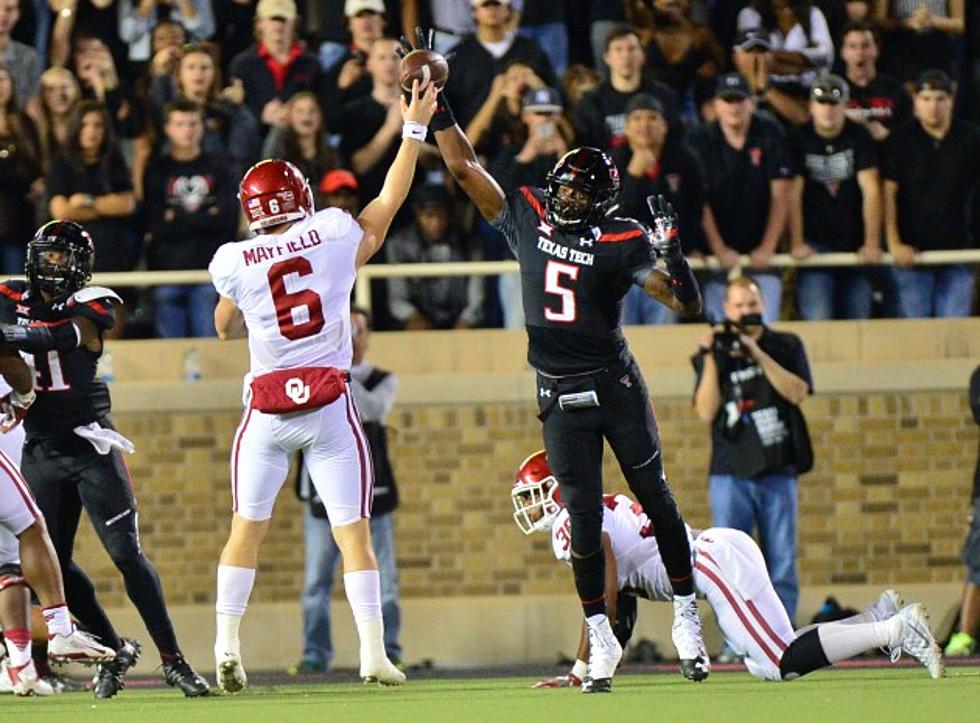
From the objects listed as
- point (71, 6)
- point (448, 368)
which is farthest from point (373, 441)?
point (71, 6)

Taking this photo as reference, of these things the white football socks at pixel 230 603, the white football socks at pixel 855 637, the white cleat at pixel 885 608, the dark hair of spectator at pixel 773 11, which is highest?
the dark hair of spectator at pixel 773 11

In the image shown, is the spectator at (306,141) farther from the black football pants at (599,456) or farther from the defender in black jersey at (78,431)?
the black football pants at (599,456)

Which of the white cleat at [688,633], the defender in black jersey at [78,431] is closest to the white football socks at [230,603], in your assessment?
the defender in black jersey at [78,431]

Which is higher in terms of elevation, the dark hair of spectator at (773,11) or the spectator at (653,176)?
the dark hair of spectator at (773,11)

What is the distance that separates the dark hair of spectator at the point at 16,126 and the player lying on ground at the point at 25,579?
15.8 feet

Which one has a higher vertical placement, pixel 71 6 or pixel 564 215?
pixel 71 6

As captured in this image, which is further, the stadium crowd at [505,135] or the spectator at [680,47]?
the spectator at [680,47]

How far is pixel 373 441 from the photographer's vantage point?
13.7 meters

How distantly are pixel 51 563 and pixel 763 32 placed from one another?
23.2 feet

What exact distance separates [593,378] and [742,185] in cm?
523

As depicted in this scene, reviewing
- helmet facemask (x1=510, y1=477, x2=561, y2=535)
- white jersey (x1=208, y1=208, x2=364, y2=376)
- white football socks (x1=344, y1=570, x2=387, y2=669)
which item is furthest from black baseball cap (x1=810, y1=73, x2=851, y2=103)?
white football socks (x1=344, y1=570, x2=387, y2=669)

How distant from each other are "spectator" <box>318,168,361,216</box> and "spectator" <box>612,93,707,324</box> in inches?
64.6

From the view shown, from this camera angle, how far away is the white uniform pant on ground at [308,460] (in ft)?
30.7

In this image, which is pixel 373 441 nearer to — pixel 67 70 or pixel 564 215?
pixel 67 70
